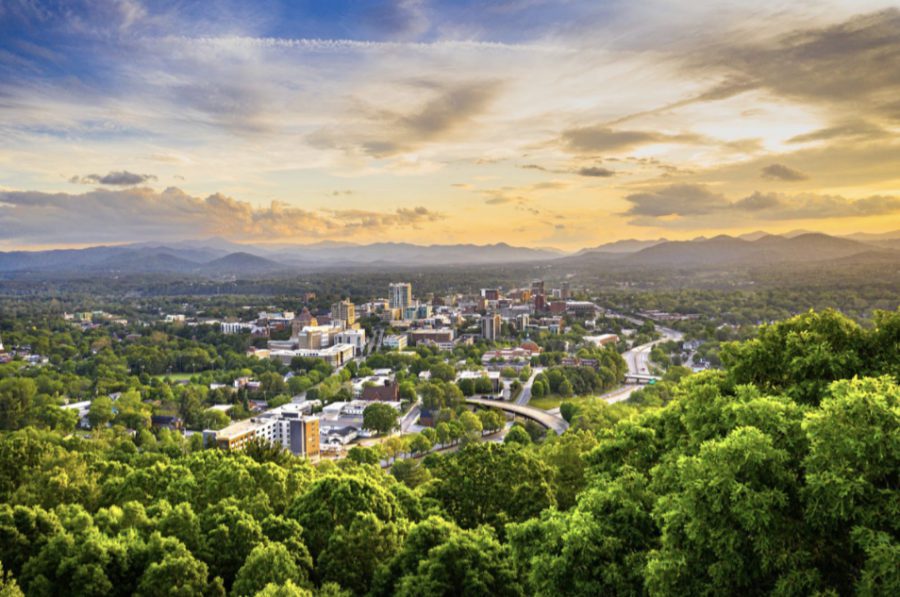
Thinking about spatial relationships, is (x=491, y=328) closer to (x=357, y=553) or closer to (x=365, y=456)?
(x=365, y=456)

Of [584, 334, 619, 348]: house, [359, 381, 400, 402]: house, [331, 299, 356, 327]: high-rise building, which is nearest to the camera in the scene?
[359, 381, 400, 402]: house

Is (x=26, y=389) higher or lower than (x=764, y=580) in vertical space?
lower

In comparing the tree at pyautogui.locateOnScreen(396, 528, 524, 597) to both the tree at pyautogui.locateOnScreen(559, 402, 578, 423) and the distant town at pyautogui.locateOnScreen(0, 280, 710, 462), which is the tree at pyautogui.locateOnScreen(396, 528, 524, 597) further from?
the tree at pyautogui.locateOnScreen(559, 402, 578, 423)

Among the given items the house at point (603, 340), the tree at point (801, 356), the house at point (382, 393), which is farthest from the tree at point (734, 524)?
the house at point (603, 340)

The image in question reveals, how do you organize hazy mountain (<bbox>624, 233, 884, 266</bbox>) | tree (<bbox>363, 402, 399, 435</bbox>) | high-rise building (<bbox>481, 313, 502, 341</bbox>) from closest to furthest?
tree (<bbox>363, 402, 399, 435</bbox>) → high-rise building (<bbox>481, 313, 502, 341</bbox>) → hazy mountain (<bbox>624, 233, 884, 266</bbox>)

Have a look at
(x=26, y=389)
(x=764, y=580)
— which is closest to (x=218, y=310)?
(x=26, y=389)

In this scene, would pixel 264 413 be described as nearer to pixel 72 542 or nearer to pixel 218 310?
pixel 72 542

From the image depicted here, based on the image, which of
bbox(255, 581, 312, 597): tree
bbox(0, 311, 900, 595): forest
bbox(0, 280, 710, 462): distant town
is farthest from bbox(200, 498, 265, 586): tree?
bbox(0, 280, 710, 462): distant town
